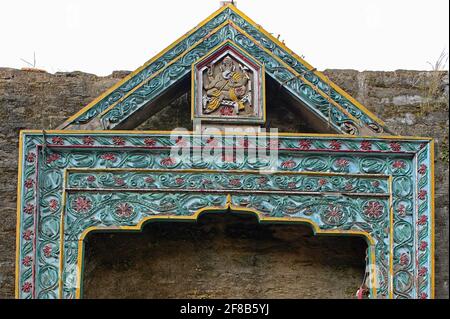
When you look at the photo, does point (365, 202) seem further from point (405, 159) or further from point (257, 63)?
point (257, 63)

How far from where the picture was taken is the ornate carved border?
35.4 feet

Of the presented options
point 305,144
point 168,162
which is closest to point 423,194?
point 305,144

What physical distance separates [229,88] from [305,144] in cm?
81

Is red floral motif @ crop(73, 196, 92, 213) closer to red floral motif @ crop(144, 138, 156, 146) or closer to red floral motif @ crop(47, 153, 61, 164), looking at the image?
red floral motif @ crop(47, 153, 61, 164)

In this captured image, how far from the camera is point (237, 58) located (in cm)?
1130

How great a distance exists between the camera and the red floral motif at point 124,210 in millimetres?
10859

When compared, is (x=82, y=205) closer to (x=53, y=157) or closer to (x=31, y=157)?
(x=53, y=157)

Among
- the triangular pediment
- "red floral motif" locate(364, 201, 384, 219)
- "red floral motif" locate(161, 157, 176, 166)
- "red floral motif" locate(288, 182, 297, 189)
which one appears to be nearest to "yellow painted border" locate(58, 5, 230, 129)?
the triangular pediment

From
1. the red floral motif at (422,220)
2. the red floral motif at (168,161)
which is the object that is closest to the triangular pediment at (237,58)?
the red floral motif at (168,161)

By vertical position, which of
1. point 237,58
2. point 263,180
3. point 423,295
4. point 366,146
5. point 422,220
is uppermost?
point 237,58

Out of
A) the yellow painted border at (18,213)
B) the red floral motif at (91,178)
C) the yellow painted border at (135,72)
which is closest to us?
the yellow painted border at (18,213)

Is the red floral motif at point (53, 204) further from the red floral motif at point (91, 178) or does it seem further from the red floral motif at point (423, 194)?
the red floral motif at point (423, 194)
